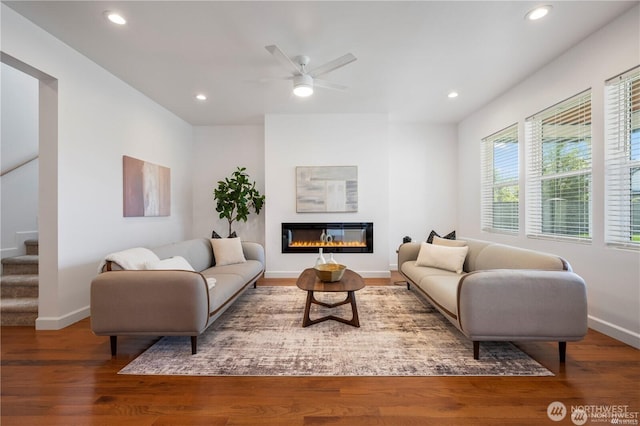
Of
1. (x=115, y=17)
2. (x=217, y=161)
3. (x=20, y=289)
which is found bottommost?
(x=20, y=289)

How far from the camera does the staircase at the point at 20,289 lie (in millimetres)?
2697

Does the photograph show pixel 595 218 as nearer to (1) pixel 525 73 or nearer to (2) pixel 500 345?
(2) pixel 500 345

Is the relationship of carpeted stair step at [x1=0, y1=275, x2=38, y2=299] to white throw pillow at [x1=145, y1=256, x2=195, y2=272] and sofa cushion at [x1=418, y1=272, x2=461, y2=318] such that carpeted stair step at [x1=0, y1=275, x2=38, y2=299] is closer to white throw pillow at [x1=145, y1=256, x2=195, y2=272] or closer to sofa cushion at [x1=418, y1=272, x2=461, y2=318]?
white throw pillow at [x1=145, y1=256, x2=195, y2=272]

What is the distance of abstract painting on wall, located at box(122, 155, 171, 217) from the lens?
3467 millimetres

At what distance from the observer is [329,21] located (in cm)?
232

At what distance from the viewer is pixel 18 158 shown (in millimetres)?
3428

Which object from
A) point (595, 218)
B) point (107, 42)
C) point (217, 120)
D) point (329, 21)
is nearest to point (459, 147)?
point (595, 218)

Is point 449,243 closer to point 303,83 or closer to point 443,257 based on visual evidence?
point 443,257

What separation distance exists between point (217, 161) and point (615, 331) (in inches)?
229

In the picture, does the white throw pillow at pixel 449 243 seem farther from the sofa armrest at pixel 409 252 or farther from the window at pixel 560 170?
the window at pixel 560 170

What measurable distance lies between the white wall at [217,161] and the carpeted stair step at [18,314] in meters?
2.67

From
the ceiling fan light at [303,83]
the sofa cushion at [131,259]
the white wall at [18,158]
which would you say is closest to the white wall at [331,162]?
the ceiling fan light at [303,83]

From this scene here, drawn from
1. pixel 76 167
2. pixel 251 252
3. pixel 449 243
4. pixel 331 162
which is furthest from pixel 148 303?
pixel 331 162

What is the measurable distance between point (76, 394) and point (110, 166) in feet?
8.03
